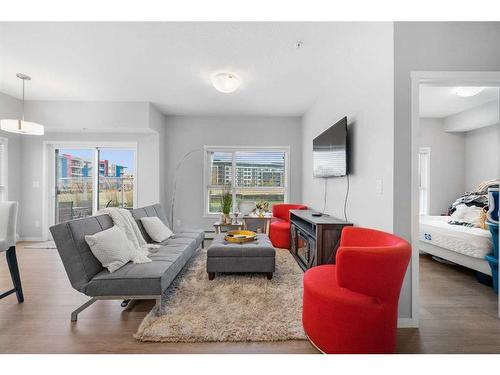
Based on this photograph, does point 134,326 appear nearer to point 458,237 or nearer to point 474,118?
point 458,237

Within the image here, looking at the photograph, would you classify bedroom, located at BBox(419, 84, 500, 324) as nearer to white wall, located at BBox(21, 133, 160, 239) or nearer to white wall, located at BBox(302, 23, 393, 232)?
white wall, located at BBox(302, 23, 393, 232)

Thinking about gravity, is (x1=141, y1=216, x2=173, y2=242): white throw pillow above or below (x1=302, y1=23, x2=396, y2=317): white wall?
below

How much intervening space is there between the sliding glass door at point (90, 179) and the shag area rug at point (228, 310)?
3.10 meters

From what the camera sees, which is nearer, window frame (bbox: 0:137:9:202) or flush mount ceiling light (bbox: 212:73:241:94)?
flush mount ceiling light (bbox: 212:73:241:94)

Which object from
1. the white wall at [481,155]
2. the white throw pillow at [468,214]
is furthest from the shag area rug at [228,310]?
the white wall at [481,155]

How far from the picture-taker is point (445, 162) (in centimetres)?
473

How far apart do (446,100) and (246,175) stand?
12.3 feet

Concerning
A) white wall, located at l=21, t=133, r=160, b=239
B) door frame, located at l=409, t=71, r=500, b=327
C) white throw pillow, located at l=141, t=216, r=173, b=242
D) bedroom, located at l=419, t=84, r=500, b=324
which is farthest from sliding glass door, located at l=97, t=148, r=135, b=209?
bedroom, located at l=419, t=84, r=500, b=324

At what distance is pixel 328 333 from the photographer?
1550 mm

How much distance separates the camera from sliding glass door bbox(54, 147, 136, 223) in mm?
5051

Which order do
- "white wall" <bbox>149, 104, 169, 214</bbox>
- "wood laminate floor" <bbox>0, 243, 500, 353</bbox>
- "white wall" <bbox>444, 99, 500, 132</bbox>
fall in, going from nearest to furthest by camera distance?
"wood laminate floor" <bbox>0, 243, 500, 353</bbox> → "white wall" <bbox>444, 99, 500, 132</bbox> → "white wall" <bbox>149, 104, 169, 214</bbox>

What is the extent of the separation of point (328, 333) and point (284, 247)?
2578mm

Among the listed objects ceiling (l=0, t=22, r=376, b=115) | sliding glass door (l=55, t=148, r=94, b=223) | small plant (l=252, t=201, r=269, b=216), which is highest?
ceiling (l=0, t=22, r=376, b=115)

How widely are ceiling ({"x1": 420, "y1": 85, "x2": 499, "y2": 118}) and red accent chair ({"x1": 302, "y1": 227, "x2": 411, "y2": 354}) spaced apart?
320 centimetres
